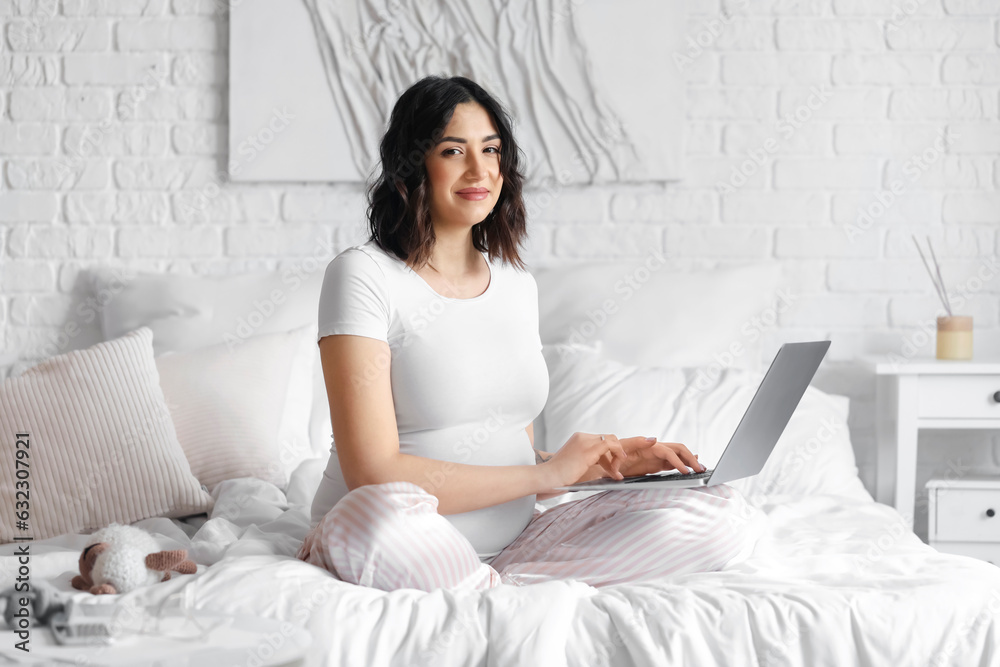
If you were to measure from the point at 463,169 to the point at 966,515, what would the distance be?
1485 millimetres

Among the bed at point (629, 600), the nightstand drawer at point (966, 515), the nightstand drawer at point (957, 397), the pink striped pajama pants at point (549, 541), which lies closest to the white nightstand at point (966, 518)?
the nightstand drawer at point (966, 515)

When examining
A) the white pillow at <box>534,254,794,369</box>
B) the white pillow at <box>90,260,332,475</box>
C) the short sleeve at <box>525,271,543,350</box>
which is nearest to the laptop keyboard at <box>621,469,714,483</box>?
the short sleeve at <box>525,271,543,350</box>

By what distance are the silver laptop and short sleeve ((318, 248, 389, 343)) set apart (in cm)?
37

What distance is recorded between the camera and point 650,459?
55.6 inches

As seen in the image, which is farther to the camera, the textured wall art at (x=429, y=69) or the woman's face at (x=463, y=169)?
the textured wall art at (x=429, y=69)

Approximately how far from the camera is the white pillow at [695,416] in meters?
1.88

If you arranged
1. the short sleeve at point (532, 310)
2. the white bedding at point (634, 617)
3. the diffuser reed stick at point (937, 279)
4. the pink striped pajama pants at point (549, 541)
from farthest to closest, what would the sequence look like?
the diffuser reed stick at point (937, 279), the short sleeve at point (532, 310), the pink striped pajama pants at point (549, 541), the white bedding at point (634, 617)

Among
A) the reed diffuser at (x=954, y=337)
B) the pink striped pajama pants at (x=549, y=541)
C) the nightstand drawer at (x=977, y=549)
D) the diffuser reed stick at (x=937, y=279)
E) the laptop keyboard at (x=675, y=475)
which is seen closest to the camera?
the pink striped pajama pants at (x=549, y=541)

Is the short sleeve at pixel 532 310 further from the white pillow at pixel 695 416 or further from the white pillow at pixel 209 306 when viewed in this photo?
the white pillow at pixel 209 306

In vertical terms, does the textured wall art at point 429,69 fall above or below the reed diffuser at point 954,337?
above

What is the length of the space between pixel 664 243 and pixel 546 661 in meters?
1.58

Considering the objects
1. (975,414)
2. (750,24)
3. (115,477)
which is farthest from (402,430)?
(750,24)

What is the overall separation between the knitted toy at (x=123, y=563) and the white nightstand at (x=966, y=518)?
1.71 metres

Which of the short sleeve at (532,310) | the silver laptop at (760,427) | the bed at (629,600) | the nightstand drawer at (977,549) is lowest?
the nightstand drawer at (977,549)
